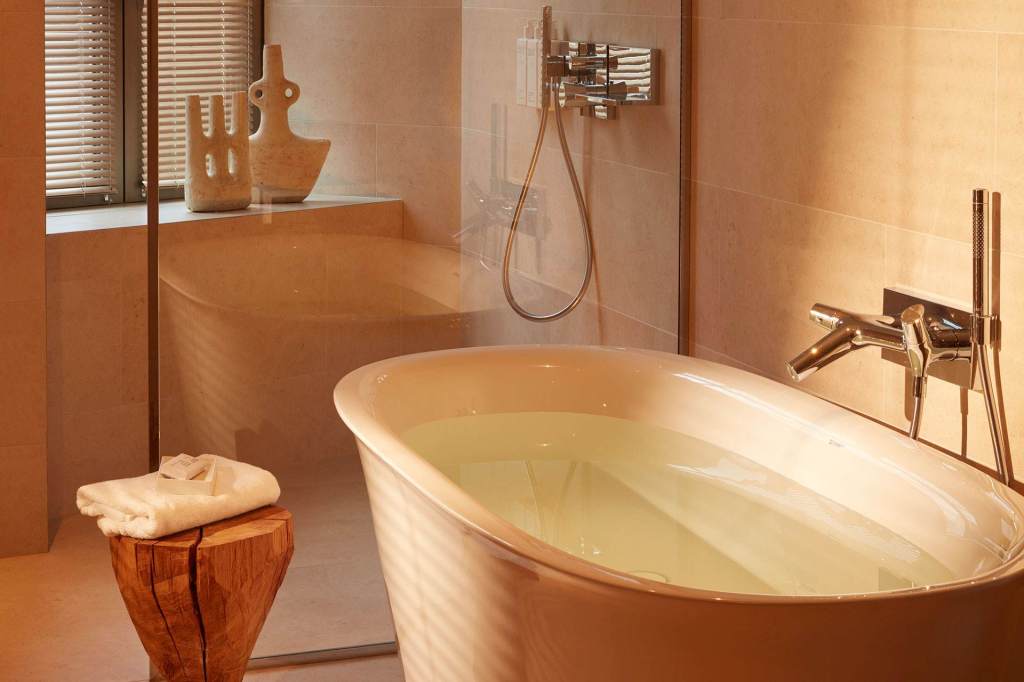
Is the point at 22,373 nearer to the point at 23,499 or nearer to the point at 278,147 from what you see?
the point at 23,499

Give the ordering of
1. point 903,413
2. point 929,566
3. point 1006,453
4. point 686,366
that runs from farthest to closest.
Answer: point 686,366 → point 903,413 → point 1006,453 → point 929,566

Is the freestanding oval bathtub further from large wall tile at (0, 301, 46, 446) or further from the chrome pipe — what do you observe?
large wall tile at (0, 301, 46, 446)

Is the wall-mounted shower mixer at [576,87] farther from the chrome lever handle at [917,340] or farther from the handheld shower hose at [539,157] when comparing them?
the chrome lever handle at [917,340]

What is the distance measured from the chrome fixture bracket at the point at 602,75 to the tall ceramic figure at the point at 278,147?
2.15ft

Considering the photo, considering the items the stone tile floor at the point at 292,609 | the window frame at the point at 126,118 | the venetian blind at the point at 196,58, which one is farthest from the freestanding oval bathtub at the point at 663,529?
the window frame at the point at 126,118

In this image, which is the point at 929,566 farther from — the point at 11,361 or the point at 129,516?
the point at 11,361

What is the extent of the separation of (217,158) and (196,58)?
0.72ft

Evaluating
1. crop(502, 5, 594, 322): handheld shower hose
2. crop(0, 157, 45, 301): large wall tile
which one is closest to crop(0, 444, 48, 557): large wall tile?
crop(0, 157, 45, 301): large wall tile

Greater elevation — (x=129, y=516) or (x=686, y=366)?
(x=686, y=366)

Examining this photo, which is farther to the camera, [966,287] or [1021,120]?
[966,287]

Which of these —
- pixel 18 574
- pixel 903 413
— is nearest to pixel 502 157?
pixel 903 413

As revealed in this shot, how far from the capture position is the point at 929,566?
1.85 meters

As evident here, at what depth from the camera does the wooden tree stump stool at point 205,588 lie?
2.15 metres

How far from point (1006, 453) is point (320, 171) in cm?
158
